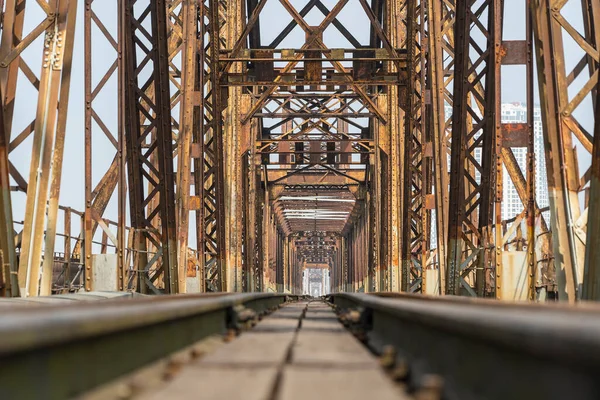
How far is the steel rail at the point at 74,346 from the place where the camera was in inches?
91.6

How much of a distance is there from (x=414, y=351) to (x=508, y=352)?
5.98 ft

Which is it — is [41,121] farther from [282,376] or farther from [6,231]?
[282,376]

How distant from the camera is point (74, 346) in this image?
2840mm

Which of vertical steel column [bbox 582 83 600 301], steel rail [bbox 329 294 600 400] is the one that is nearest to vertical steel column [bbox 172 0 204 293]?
vertical steel column [bbox 582 83 600 301]

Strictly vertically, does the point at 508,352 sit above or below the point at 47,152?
below

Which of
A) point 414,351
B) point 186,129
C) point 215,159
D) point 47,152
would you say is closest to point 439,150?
point 186,129

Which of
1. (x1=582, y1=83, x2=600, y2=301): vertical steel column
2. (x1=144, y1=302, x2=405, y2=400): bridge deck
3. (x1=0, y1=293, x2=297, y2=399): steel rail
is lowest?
(x1=144, y1=302, x2=405, y2=400): bridge deck

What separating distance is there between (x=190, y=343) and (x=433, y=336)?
210 centimetres

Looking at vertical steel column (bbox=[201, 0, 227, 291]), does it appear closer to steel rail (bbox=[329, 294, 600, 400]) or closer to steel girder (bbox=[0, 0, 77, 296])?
steel girder (bbox=[0, 0, 77, 296])

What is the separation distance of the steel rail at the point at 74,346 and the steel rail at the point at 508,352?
113 centimetres

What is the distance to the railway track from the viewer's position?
1.90 m

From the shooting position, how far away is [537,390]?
2.08 m

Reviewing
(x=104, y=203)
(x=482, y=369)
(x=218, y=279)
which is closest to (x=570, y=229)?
(x=482, y=369)

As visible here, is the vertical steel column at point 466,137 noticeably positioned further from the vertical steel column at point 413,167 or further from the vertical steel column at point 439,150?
the vertical steel column at point 413,167
